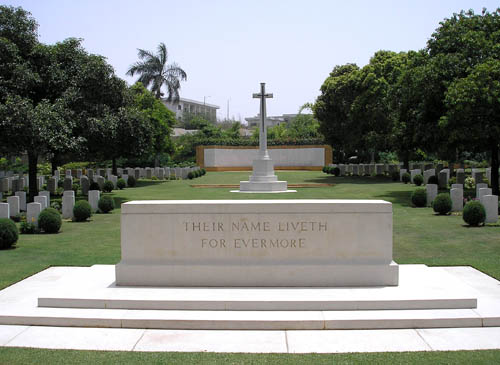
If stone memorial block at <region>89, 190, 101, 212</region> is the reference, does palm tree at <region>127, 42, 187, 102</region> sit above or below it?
above

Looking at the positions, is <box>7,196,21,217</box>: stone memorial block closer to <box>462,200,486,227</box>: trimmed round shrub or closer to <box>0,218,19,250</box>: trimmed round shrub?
<box>0,218,19,250</box>: trimmed round shrub

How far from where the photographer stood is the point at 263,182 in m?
27.3

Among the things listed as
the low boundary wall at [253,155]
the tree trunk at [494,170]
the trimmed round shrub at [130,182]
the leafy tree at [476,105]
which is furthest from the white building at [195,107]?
the leafy tree at [476,105]

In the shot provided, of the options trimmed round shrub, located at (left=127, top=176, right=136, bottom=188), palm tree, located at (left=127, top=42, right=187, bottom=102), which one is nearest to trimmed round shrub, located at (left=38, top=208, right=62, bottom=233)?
trimmed round shrub, located at (left=127, top=176, right=136, bottom=188)

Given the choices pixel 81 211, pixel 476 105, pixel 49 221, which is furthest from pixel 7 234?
pixel 476 105

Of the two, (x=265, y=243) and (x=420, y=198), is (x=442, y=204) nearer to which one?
(x=420, y=198)

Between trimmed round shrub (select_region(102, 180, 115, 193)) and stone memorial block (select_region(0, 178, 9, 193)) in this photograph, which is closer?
stone memorial block (select_region(0, 178, 9, 193))

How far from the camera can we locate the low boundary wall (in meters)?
54.9

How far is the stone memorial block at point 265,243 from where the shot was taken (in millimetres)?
6680

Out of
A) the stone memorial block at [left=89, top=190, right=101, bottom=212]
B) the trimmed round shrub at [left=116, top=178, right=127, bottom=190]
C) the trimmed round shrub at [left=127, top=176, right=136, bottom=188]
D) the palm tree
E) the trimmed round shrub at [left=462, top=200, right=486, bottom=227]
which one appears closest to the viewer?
the trimmed round shrub at [left=462, top=200, right=486, bottom=227]

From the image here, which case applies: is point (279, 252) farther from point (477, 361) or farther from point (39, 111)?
point (39, 111)

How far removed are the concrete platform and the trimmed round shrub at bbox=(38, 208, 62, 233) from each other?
7272mm

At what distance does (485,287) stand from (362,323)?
279 centimetres

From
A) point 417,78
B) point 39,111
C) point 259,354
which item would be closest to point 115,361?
point 259,354
